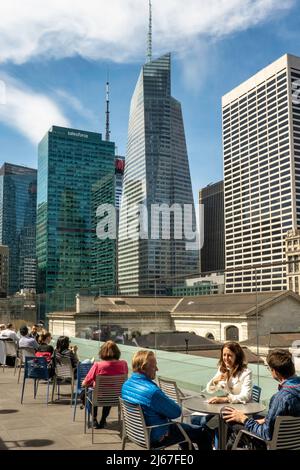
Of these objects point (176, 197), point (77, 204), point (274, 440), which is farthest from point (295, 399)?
point (176, 197)

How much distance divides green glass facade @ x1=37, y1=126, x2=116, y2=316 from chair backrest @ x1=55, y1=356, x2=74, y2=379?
166133 millimetres

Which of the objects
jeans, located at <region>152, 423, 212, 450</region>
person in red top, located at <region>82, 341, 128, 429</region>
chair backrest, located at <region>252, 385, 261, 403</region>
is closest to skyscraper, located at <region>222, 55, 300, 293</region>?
person in red top, located at <region>82, 341, 128, 429</region>

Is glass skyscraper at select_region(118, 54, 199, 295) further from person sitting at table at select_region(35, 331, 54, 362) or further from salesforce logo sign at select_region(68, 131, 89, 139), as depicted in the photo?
person sitting at table at select_region(35, 331, 54, 362)

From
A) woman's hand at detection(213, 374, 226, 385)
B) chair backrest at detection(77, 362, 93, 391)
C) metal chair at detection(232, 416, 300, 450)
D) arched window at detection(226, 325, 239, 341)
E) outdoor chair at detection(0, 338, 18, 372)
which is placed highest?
woman's hand at detection(213, 374, 226, 385)

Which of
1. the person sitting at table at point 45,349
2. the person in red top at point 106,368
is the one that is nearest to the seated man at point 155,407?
the person in red top at point 106,368

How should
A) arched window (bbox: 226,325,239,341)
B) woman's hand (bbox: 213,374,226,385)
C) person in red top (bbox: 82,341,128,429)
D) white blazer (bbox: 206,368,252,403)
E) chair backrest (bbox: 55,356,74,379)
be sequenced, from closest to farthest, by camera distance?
white blazer (bbox: 206,368,252,403), woman's hand (bbox: 213,374,226,385), person in red top (bbox: 82,341,128,429), chair backrest (bbox: 55,356,74,379), arched window (bbox: 226,325,239,341)

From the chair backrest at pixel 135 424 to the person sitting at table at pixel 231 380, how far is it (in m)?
0.83

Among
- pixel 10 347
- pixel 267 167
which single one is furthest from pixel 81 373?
pixel 267 167

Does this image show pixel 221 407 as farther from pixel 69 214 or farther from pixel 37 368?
pixel 69 214

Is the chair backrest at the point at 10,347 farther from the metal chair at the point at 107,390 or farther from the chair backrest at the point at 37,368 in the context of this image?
the metal chair at the point at 107,390

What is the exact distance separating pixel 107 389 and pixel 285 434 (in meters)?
2.87

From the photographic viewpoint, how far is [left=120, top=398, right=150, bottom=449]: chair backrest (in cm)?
421

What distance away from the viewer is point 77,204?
184m
